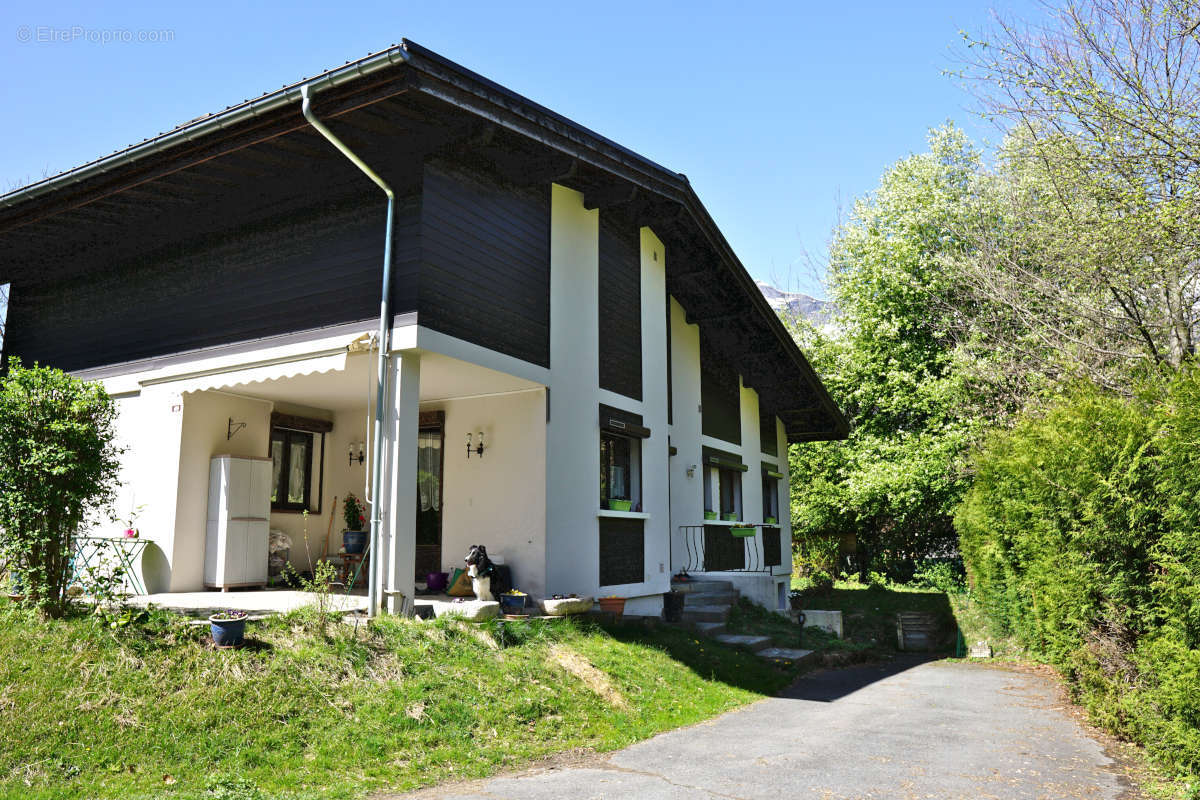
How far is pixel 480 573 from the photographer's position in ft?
32.4

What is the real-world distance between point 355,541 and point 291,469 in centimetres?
182

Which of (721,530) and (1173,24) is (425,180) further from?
(721,530)

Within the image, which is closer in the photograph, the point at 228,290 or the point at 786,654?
the point at 228,290

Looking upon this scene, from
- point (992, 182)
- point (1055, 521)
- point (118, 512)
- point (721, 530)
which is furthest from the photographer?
point (992, 182)

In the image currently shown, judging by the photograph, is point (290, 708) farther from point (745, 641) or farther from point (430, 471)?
point (745, 641)

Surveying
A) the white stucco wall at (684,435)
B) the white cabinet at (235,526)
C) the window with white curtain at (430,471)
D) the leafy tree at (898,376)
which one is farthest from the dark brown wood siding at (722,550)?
the white cabinet at (235,526)

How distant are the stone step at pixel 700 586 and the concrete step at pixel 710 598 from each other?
0.06m

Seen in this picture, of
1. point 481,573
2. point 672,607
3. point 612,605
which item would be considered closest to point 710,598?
point 672,607

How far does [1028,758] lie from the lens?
267 inches

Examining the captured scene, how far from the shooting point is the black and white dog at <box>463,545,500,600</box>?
9.83m

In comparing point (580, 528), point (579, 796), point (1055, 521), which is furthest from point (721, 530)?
point (579, 796)

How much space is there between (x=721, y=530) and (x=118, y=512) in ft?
37.0

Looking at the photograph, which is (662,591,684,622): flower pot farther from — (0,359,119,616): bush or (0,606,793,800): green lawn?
(0,359,119,616): bush

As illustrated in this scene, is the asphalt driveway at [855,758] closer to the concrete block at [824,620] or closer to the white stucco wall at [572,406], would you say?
the white stucco wall at [572,406]
